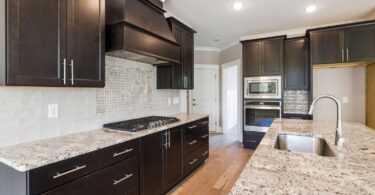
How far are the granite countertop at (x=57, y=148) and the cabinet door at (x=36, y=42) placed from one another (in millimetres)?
465

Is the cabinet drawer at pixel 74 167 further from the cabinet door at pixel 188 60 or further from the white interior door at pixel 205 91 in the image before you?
the white interior door at pixel 205 91

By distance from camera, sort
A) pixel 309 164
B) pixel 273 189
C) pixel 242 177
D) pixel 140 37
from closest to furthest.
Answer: pixel 273 189 < pixel 242 177 < pixel 309 164 < pixel 140 37

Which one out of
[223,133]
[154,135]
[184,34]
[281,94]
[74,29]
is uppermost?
[184,34]

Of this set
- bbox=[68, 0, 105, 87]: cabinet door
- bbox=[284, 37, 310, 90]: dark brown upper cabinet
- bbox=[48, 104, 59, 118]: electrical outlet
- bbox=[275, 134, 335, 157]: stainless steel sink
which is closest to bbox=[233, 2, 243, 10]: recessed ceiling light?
bbox=[284, 37, 310, 90]: dark brown upper cabinet

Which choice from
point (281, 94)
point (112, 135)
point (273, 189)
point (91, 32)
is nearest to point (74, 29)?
point (91, 32)

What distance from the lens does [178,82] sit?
10.6ft

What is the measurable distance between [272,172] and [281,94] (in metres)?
3.34

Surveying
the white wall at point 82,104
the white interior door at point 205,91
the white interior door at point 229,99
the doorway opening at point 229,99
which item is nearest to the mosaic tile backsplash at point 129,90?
the white wall at point 82,104

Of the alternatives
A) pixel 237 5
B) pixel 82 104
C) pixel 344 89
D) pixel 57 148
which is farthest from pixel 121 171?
pixel 344 89

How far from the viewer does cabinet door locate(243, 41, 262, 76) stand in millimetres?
4188

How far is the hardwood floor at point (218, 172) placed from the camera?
262 cm

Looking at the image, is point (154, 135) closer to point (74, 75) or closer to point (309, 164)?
point (74, 75)

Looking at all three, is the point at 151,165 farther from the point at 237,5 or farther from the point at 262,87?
the point at 262,87

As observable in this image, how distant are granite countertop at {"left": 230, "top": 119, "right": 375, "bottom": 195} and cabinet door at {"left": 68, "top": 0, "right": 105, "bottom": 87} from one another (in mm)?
1448
